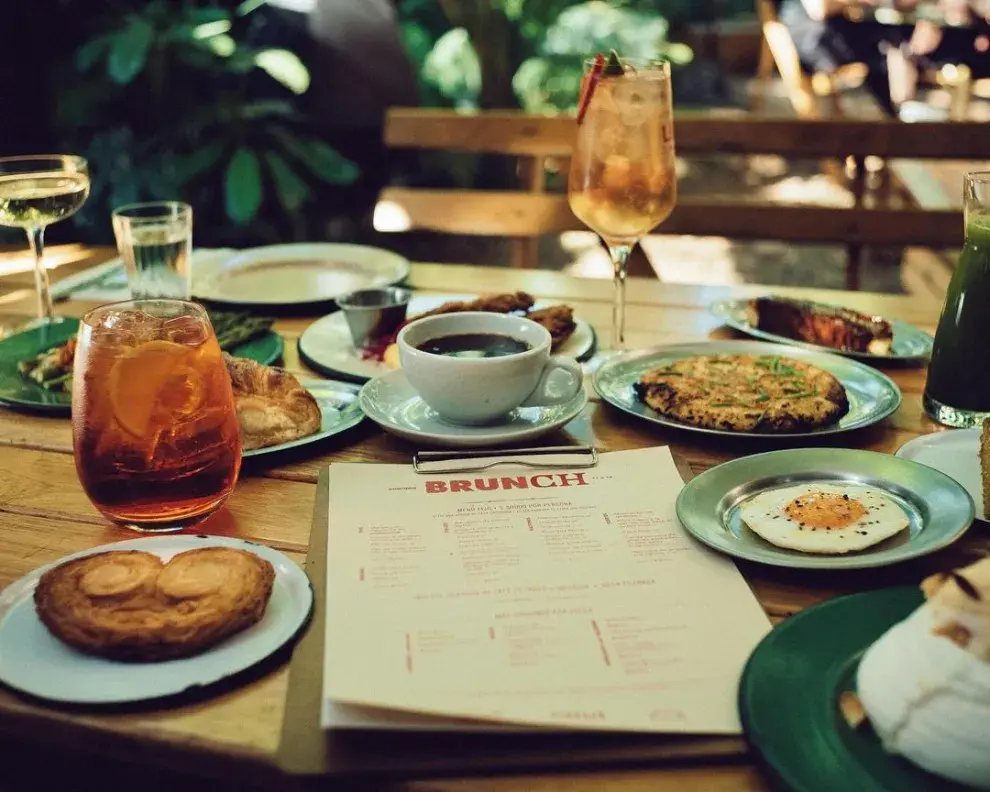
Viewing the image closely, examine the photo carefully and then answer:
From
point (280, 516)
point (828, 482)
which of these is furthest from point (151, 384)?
point (828, 482)

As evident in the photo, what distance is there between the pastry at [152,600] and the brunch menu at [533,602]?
68 millimetres

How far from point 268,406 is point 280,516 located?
0.16 metres

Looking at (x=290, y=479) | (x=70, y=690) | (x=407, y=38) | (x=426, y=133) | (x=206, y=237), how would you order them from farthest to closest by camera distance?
(x=407, y=38) < (x=206, y=237) < (x=426, y=133) < (x=290, y=479) < (x=70, y=690)

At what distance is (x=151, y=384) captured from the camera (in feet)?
2.69

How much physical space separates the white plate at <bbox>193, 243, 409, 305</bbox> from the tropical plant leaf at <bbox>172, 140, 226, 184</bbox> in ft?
6.38

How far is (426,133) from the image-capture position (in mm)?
2619

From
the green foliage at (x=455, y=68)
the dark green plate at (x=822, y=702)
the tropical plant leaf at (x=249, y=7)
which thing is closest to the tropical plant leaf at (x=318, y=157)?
the tropical plant leaf at (x=249, y=7)

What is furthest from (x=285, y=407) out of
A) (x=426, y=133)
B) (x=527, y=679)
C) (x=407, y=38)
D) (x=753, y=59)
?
(x=753, y=59)

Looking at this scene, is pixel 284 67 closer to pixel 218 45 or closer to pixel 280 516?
pixel 218 45

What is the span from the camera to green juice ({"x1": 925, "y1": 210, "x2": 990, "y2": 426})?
1.06 meters

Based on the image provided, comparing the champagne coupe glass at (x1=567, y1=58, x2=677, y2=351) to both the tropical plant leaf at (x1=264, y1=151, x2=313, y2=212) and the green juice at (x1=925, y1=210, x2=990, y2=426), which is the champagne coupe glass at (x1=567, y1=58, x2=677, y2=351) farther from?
the tropical plant leaf at (x1=264, y1=151, x2=313, y2=212)

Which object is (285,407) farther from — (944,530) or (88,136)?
(88,136)

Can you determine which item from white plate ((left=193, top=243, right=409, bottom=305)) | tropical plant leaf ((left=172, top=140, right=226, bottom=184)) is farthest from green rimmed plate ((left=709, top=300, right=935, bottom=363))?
tropical plant leaf ((left=172, top=140, right=226, bottom=184))

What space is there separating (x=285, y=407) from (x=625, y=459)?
0.35 metres
